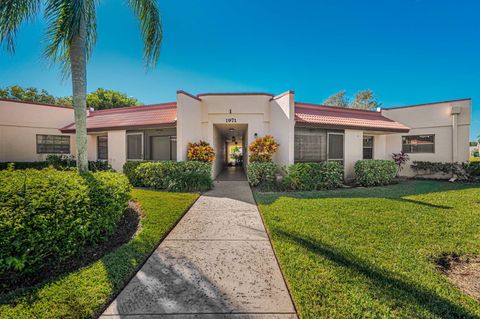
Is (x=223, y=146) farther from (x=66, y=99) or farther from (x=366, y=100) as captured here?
(x=366, y=100)

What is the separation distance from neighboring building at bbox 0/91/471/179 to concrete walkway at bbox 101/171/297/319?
21.7ft

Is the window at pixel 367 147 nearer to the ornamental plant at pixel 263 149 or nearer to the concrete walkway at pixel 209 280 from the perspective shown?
the ornamental plant at pixel 263 149

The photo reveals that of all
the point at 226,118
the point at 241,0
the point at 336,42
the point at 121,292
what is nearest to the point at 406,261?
the point at 121,292

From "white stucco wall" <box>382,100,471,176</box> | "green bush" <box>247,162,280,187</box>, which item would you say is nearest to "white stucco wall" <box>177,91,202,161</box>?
"green bush" <box>247,162,280,187</box>

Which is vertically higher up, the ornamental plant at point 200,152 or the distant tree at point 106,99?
the distant tree at point 106,99

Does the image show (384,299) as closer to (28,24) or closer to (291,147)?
(291,147)

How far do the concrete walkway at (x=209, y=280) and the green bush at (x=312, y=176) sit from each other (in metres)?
4.92

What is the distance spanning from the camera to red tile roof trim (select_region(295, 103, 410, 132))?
1072cm

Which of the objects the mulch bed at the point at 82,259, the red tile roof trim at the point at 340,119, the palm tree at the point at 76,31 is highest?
the palm tree at the point at 76,31

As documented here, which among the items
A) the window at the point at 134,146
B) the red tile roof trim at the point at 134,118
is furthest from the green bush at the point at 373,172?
the window at the point at 134,146

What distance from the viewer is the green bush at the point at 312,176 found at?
9234mm

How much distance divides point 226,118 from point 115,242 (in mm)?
8669

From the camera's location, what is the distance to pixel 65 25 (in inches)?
207

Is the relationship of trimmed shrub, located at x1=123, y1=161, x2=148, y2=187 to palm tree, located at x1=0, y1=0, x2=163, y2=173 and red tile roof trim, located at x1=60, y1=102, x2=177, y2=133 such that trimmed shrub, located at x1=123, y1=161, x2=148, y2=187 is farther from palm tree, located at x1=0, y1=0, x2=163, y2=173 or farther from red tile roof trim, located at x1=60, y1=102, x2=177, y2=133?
palm tree, located at x1=0, y1=0, x2=163, y2=173
